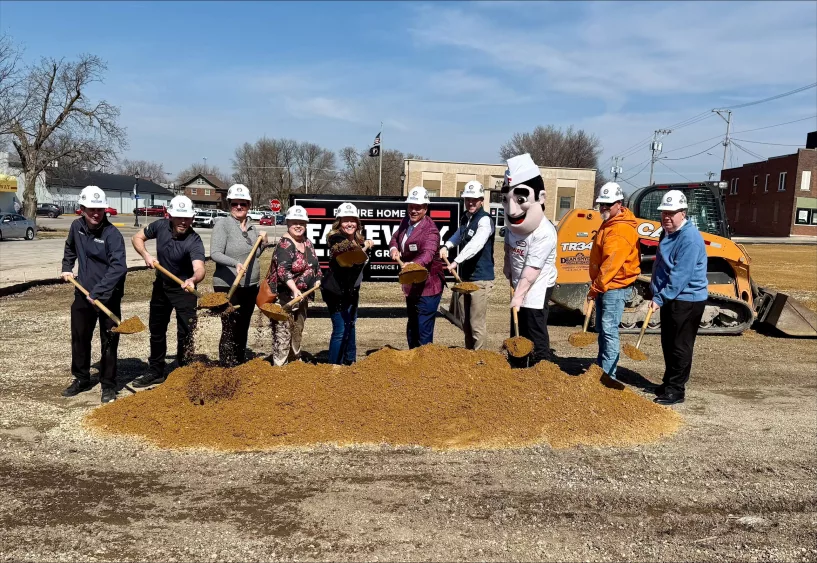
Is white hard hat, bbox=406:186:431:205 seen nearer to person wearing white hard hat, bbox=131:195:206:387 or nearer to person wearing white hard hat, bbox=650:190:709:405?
person wearing white hard hat, bbox=131:195:206:387

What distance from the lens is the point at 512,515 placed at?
331 cm

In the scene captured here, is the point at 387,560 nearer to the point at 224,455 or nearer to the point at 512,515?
the point at 512,515

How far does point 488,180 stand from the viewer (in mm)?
47000

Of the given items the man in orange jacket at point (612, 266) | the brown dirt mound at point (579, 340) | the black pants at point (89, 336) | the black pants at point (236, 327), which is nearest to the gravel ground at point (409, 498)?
the black pants at point (89, 336)

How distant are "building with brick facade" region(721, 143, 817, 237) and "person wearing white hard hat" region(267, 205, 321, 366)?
148 ft

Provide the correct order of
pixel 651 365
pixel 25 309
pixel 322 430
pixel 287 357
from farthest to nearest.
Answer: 1. pixel 25 309
2. pixel 651 365
3. pixel 287 357
4. pixel 322 430

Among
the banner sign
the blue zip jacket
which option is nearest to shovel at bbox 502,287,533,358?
the blue zip jacket

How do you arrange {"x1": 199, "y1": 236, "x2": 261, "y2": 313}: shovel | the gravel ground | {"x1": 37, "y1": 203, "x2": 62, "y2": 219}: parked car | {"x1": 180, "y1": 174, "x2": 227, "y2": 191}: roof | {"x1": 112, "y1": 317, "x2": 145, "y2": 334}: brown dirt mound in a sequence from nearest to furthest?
the gravel ground, {"x1": 112, "y1": 317, "x2": 145, "y2": 334}: brown dirt mound, {"x1": 199, "y1": 236, "x2": 261, "y2": 313}: shovel, {"x1": 37, "y1": 203, "x2": 62, "y2": 219}: parked car, {"x1": 180, "y1": 174, "x2": 227, "y2": 191}: roof

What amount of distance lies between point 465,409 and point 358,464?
1031mm

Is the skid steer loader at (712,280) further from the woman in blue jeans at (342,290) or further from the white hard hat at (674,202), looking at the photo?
the woman in blue jeans at (342,290)

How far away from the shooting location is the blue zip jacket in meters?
5.47

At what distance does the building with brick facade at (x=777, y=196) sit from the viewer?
47031mm

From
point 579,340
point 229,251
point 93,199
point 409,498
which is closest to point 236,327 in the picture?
point 229,251

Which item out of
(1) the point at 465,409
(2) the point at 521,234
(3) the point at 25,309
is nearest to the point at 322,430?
(1) the point at 465,409
